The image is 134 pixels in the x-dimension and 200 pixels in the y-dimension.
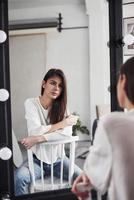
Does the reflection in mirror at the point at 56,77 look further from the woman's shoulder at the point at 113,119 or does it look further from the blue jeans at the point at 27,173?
the woman's shoulder at the point at 113,119

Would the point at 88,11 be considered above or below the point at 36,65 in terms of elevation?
above

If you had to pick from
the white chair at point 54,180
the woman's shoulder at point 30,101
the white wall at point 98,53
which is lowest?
the white chair at point 54,180

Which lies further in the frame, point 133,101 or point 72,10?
point 72,10

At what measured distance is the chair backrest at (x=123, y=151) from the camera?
0.62 meters

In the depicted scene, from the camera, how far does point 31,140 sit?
115 cm

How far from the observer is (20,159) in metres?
1.14

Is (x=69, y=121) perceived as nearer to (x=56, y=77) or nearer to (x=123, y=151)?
(x=56, y=77)

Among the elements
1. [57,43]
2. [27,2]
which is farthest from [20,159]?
[27,2]

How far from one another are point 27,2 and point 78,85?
0.37 metres

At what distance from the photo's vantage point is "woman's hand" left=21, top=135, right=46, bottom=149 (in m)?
1.14

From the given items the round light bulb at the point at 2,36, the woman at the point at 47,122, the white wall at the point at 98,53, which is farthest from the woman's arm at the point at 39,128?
the round light bulb at the point at 2,36

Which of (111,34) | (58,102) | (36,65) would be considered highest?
(111,34)

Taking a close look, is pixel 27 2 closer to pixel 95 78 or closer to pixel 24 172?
pixel 95 78

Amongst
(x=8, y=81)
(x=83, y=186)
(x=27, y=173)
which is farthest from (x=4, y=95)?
(x=83, y=186)
